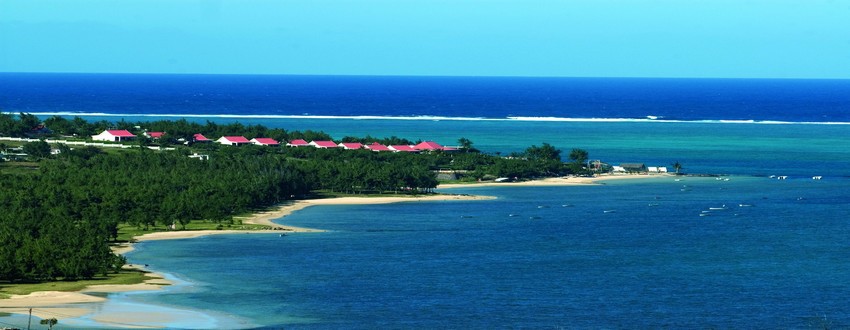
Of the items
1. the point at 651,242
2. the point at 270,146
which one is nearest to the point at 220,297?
the point at 651,242

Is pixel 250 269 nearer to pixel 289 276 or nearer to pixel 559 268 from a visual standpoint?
pixel 289 276

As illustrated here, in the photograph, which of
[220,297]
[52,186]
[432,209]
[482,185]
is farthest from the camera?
[482,185]

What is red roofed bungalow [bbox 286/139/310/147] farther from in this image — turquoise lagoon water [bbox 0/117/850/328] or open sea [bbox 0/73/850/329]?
turquoise lagoon water [bbox 0/117/850/328]

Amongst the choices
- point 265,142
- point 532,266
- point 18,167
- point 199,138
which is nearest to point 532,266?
point 532,266

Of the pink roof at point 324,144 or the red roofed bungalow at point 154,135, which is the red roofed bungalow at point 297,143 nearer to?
the pink roof at point 324,144

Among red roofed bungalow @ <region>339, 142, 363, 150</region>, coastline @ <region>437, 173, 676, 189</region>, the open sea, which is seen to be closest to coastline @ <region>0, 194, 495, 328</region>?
the open sea

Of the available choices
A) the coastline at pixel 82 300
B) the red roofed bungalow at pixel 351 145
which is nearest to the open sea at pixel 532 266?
the coastline at pixel 82 300
